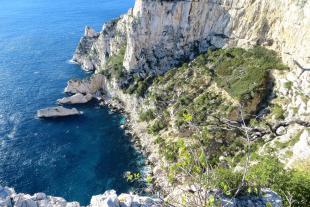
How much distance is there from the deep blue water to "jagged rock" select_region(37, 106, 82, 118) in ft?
5.20

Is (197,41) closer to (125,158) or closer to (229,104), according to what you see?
(229,104)

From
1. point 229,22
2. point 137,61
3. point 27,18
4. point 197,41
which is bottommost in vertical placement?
point 27,18

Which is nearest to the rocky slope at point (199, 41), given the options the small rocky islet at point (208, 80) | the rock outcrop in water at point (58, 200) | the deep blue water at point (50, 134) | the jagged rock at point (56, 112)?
the small rocky islet at point (208, 80)

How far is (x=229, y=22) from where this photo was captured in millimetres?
65812

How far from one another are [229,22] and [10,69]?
57.7 metres

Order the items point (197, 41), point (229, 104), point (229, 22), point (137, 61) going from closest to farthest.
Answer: point (229, 104) < point (229, 22) < point (197, 41) < point (137, 61)

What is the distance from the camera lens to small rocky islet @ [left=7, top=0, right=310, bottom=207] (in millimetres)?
47594

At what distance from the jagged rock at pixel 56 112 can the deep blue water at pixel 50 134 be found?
62.4 inches

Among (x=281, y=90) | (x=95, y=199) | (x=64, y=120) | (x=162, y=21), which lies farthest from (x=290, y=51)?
(x=64, y=120)

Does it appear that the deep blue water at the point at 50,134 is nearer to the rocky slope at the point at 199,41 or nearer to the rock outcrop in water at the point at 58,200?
the rocky slope at the point at 199,41

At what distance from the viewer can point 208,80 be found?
209ft

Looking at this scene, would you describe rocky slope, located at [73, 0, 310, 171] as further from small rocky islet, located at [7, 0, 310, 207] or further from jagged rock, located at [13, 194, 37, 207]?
jagged rock, located at [13, 194, 37, 207]

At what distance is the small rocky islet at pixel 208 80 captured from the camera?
47.6m

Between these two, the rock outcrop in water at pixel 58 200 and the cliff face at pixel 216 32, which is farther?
the cliff face at pixel 216 32
